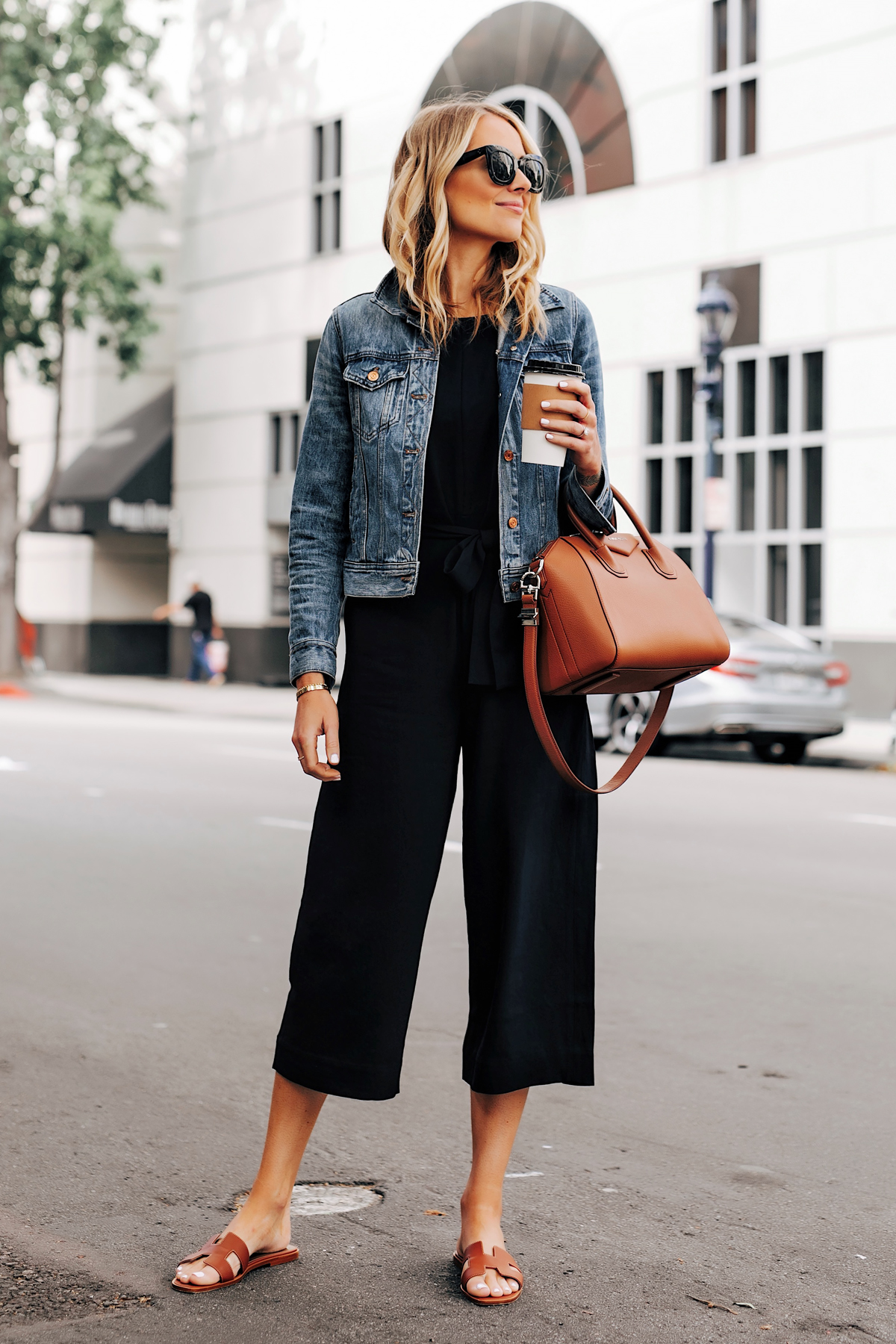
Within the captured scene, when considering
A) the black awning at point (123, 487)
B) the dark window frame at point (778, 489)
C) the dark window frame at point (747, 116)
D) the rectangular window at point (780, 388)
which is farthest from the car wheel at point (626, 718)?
the black awning at point (123, 487)

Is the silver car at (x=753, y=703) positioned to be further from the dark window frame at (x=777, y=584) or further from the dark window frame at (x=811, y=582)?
the dark window frame at (x=777, y=584)

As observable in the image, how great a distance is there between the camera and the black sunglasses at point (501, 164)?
2.94 meters

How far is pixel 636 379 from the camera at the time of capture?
21672mm

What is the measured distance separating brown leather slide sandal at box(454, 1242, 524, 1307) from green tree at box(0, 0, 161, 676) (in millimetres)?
23236

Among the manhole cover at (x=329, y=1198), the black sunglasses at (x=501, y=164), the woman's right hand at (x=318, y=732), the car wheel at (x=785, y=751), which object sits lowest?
the manhole cover at (x=329, y=1198)

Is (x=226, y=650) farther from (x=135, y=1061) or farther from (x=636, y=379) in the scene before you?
(x=135, y=1061)

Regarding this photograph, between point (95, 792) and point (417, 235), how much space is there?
8.45 m

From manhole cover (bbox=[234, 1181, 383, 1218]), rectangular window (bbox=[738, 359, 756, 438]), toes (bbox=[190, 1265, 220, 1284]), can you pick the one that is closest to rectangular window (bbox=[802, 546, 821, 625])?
rectangular window (bbox=[738, 359, 756, 438])

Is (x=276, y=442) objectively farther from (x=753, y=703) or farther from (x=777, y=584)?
(x=753, y=703)

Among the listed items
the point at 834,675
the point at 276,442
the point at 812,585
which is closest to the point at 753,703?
the point at 834,675

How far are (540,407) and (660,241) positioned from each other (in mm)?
19563

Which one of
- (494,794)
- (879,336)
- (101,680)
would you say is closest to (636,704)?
(879,336)

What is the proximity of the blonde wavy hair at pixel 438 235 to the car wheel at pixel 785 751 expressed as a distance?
11971 millimetres

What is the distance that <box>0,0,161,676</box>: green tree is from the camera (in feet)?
80.4
